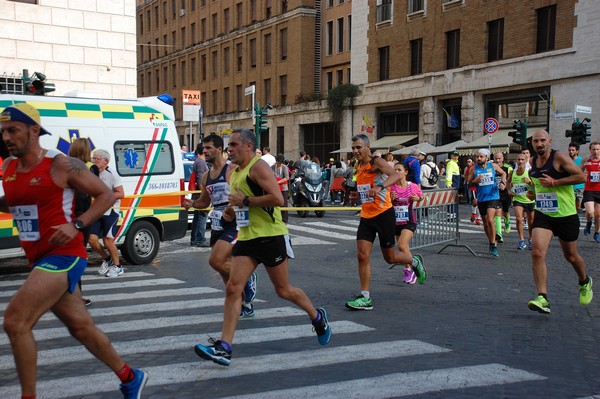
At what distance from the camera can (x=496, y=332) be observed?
6660 mm

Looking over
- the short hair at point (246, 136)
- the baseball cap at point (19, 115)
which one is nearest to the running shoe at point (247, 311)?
the short hair at point (246, 136)

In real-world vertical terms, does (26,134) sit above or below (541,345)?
above

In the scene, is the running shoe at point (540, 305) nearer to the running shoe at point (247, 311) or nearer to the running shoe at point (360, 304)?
the running shoe at point (360, 304)

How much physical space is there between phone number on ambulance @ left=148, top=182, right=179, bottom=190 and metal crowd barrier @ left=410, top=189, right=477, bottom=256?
4.09 metres

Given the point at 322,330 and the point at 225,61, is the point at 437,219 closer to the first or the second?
the point at 322,330

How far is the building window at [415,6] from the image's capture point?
35594mm

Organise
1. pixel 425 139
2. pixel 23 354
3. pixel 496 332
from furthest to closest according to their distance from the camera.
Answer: pixel 425 139 < pixel 496 332 < pixel 23 354

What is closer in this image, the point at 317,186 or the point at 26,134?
the point at 26,134

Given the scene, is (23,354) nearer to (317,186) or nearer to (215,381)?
(215,381)

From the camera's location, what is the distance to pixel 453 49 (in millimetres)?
33969

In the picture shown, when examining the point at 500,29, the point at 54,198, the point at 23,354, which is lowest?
the point at 23,354

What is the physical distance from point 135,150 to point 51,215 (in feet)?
24.4

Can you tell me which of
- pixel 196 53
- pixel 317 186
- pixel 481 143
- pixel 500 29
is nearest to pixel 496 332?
pixel 317 186

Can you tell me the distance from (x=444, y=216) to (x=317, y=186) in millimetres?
8791
